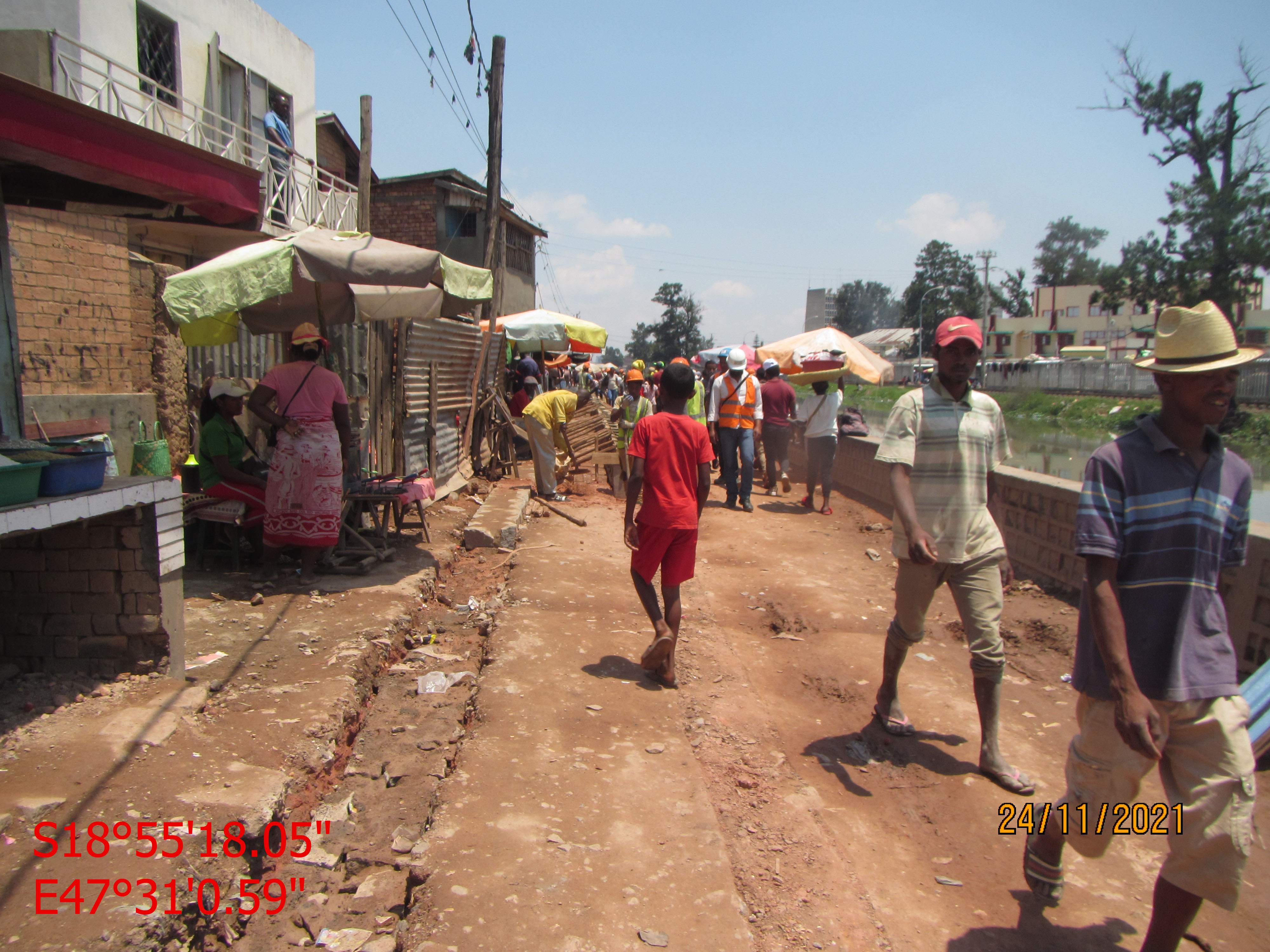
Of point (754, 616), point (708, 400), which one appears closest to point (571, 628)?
point (754, 616)

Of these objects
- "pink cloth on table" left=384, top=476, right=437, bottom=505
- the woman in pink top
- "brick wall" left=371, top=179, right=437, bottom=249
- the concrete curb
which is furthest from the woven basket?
"brick wall" left=371, top=179, right=437, bottom=249

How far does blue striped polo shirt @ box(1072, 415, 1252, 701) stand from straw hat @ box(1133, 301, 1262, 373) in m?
0.17

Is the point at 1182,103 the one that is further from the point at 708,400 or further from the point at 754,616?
the point at 754,616

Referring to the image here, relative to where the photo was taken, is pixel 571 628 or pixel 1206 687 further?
pixel 571 628

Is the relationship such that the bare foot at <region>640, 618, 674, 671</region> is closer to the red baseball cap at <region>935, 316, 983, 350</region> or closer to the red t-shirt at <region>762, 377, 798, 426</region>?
the red baseball cap at <region>935, 316, 983, 350</region>

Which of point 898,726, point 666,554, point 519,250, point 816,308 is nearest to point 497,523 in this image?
point 666,554

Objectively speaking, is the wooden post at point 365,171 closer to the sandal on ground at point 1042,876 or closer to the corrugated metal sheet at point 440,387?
the corrugated metal sheet at point 440,387

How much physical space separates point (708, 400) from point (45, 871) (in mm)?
11057

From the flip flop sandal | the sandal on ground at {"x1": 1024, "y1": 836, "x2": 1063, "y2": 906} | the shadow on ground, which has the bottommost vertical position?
the shadow on ground

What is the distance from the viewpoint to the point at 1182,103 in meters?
29.2

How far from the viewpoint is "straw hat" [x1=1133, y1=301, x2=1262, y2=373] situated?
213 centimetres

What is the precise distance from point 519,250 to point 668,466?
28494mm

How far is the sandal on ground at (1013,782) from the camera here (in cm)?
337

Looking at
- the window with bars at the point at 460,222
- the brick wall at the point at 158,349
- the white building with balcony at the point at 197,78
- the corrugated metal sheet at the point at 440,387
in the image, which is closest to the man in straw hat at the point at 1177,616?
the white building with balcony at the point at 197,78
